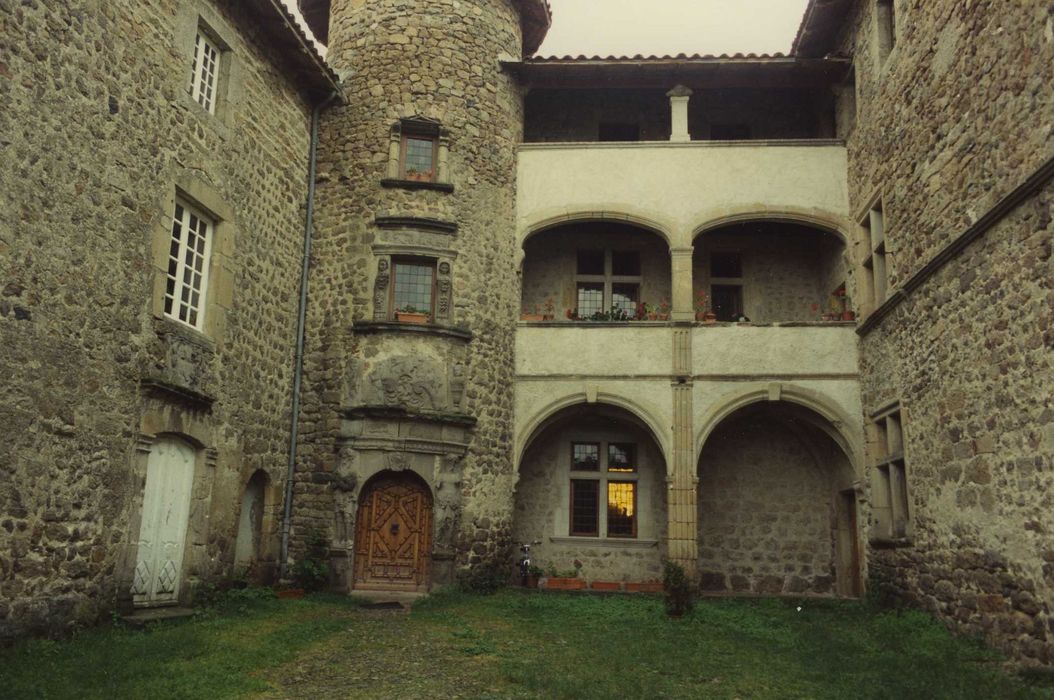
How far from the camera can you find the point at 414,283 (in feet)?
46.6

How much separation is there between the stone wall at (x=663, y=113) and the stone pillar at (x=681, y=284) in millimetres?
2957

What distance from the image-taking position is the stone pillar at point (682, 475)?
13.7 metres

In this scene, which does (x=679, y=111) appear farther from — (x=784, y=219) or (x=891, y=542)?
(x=891, y=542)

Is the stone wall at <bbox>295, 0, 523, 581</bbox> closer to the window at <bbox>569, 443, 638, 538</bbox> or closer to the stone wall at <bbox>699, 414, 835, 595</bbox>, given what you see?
the window at <bbox>569, 443, 638, 538</bbox>

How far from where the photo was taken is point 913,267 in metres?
11.7

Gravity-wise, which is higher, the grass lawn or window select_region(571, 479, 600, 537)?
window select_region(571, 479, 600, 537)

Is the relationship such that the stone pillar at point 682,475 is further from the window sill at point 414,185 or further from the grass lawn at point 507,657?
the window sill at point 414,185

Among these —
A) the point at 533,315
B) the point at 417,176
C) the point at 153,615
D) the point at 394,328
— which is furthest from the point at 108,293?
the point at 533,315

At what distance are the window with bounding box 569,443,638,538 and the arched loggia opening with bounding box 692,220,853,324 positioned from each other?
3.25 meters

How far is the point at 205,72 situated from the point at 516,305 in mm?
6039

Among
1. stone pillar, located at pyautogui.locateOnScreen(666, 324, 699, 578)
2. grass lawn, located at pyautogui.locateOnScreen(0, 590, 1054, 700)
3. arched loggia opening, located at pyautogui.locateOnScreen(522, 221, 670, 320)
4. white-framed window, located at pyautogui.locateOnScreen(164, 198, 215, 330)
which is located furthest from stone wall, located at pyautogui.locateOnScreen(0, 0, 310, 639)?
stone pillar, located at pyautogui.locateOnScreen(666, 324, 699, 578)

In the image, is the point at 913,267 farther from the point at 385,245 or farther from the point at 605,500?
the point at 385,245

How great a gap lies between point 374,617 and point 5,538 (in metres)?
4.48

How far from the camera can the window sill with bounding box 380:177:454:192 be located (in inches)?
559
